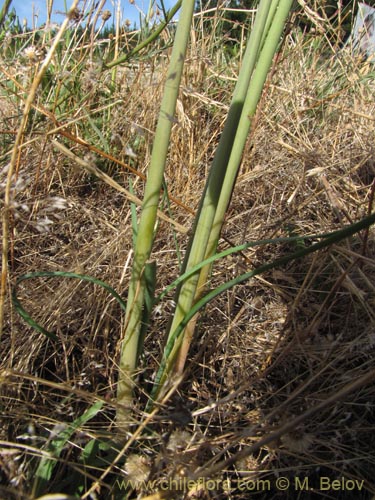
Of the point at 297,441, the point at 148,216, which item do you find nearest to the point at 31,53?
the point at 148,216

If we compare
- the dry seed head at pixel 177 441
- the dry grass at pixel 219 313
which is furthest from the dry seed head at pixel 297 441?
the dry seed head at pixel 177 441

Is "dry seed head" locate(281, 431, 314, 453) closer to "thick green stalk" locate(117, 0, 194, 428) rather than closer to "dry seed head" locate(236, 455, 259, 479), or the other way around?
"dry seed head" locate(236, 455, 259, 479)

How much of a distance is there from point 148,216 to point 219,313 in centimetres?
37

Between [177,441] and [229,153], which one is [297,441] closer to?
[177,441]

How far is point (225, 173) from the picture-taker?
60 cm

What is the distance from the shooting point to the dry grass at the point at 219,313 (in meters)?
0.62

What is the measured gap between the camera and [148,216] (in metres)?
0.56

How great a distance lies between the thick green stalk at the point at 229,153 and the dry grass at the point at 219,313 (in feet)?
0.40

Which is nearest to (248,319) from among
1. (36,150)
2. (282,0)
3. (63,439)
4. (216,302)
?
(216,302)

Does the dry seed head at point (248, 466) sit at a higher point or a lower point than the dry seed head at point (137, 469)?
lower

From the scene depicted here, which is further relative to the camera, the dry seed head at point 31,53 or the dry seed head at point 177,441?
the dry seed head at point 31,53

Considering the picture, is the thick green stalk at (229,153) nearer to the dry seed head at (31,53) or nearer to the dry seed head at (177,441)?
the dry seed head at (177,441)

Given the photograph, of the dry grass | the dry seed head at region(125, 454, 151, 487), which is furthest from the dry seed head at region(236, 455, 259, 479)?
the dry seed head at region(125, 454, 151, 487)

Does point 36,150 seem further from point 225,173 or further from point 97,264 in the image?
point 225,173
